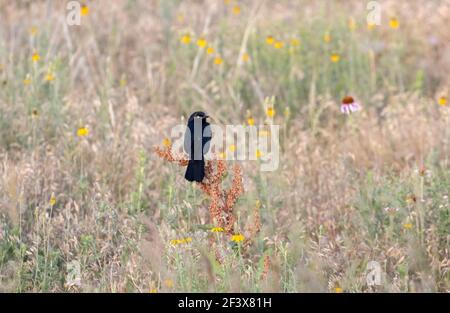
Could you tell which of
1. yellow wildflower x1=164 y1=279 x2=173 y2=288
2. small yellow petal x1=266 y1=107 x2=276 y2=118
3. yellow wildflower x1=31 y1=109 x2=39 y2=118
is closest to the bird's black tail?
yellow wildflower x1=164 y1=279 x2=173 y2=288

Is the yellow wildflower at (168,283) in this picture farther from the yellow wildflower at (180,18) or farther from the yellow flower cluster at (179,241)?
the yellow wildflower at (180,18)

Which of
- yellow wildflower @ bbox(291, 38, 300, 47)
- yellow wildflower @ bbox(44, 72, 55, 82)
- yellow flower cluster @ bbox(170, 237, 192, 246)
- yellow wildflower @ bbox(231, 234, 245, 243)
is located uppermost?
yellow wildflower @ bbox(291, 38, 300, 47)

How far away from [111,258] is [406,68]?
130 inches

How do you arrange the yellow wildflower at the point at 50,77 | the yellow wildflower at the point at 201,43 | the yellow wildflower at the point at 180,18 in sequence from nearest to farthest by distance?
1. the yellow wildflower at the point at 50,77
2. the yellow wildflower at the point at 201,43
3. the yellow wildflower at the point at 180,18

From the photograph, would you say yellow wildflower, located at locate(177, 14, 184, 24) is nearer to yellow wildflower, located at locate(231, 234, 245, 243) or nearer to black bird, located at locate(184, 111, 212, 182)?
black bird, located at locate(184, 111, 212, 182)

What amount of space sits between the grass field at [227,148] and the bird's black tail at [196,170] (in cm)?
14

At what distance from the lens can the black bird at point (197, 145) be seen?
3342 millimetres

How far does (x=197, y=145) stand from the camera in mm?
3338

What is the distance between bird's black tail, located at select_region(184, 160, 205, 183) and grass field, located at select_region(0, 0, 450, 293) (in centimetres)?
14

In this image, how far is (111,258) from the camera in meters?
3.71

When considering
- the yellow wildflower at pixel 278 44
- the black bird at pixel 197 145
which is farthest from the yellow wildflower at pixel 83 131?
the yellow wildflower at pixel 278 44

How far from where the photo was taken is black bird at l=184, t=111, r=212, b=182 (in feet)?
11.0

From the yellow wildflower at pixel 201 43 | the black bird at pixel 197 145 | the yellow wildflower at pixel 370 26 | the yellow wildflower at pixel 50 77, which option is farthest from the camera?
the yellow wildflower at pixel 370 26
